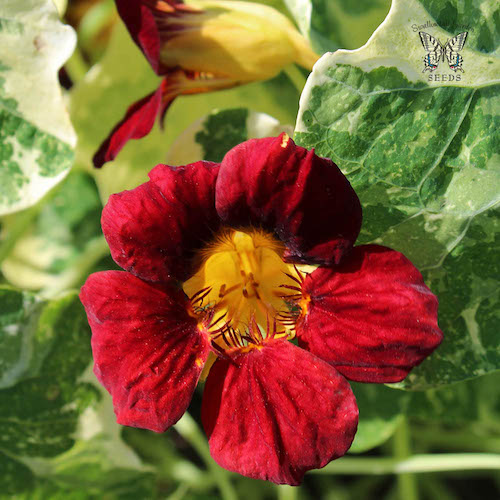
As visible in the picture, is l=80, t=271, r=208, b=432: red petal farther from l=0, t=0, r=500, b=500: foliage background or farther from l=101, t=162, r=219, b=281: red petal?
l=0, t=0, r=500, b=500: foliage background

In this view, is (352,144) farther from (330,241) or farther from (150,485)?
(150,485)

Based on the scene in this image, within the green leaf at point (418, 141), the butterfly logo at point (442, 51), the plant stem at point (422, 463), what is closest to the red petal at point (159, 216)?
the green leaf at point (418, 141)

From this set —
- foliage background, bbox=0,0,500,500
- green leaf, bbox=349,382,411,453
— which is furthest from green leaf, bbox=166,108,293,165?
green leaf, bbox=349,382,411,453

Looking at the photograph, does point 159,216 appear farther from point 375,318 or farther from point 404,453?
point 404,453

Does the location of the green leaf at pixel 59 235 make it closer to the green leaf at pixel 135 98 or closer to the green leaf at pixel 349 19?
the green leaf at pixel 135 98

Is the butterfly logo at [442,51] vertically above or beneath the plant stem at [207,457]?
above

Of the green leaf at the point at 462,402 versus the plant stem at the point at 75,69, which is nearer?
the green leaf at the point at 462,402
